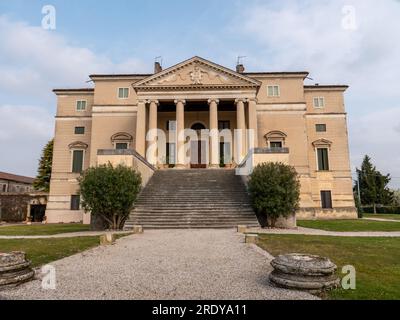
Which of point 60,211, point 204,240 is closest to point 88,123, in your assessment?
point 60,211

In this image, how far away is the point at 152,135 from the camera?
27859 millimetres

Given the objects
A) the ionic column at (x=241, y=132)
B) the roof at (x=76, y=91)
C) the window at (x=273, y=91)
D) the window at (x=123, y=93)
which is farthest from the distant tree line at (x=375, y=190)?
the roof at (x=76, y=91)

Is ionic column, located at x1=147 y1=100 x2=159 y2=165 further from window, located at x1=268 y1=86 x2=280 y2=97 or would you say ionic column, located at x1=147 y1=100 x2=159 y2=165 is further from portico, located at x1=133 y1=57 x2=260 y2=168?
window, located at x1=268 y1=86 x2=280 y2=97

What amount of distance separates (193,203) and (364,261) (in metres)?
11.8

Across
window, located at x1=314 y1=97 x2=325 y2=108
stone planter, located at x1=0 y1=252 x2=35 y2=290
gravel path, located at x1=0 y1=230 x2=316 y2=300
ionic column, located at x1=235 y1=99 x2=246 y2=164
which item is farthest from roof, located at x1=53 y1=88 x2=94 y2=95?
stone planter, located at x1=0 y1=252 x2=35 y2=290

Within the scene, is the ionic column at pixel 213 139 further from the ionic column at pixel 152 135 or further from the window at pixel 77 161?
the window at pixel 77 161

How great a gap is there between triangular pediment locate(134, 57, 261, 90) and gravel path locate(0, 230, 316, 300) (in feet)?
70.0

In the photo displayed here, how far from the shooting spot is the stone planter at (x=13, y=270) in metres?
5.11

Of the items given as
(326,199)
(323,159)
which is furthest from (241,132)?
(326,199)

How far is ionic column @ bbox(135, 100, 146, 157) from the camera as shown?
27969mm

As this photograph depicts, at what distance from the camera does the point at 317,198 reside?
3103 cm

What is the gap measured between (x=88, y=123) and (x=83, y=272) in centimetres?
2928

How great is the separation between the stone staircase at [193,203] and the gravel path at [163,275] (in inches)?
251
